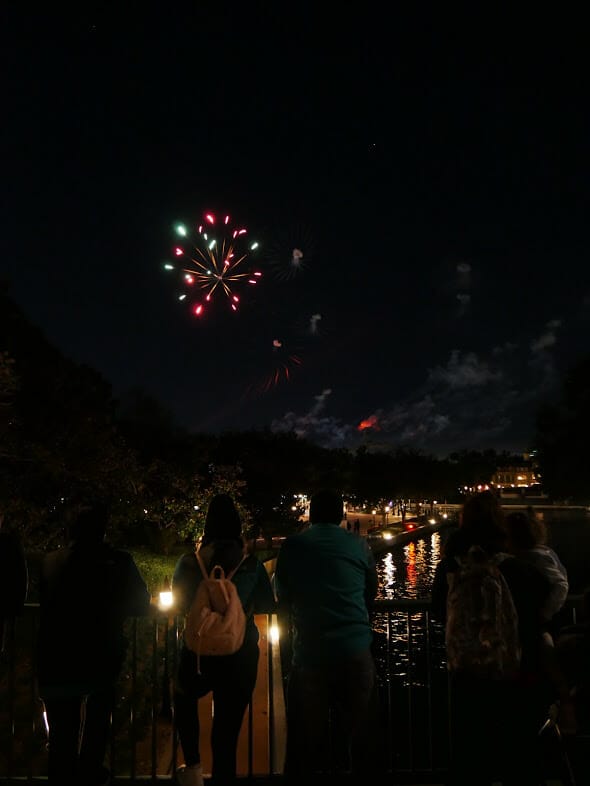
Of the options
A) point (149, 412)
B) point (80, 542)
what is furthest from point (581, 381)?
point (149, 412)

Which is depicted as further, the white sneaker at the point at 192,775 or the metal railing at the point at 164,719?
the metal railing at the point at 164,719

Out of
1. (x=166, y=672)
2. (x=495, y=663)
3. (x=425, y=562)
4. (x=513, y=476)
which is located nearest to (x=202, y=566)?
(x=166, y=672)

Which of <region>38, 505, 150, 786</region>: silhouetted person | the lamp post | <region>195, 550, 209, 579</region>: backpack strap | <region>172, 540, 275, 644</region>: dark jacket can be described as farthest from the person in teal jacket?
<region>38, 505, 150, 786</region>: silhouetted person

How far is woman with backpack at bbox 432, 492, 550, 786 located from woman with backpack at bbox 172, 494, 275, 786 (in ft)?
3.52

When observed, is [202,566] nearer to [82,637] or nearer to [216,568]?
[216,568]

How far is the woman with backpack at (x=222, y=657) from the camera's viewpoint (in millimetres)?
3512

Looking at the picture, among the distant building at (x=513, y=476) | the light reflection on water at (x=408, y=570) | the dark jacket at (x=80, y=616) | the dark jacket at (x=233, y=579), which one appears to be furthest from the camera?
the distant building at (x=513, y=476)

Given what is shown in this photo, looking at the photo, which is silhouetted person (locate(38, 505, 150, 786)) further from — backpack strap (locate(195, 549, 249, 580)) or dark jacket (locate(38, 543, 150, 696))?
backpack strap (locate(195, 549, 249, 580))

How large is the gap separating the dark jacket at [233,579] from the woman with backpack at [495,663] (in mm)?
1051

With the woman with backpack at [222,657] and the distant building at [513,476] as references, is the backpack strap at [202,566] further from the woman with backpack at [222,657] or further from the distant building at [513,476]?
the distant building at [513,476]

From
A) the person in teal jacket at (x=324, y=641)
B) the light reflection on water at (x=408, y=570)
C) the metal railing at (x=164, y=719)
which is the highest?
the light reflection on water at (x=408, y=570)

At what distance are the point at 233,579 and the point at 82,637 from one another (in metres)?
0.85

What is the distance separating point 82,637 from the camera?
3.49 meters

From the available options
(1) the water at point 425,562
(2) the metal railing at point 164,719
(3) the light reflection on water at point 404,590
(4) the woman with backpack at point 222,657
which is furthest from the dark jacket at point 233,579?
(1) the water at point 425,562
